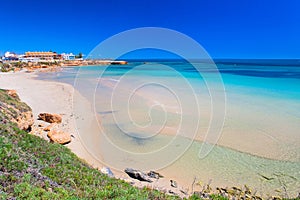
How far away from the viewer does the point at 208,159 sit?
7.49 metres

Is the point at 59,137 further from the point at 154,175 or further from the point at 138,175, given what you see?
the point at 154,175

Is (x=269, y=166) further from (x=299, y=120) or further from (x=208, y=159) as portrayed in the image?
(x=299, y=120)

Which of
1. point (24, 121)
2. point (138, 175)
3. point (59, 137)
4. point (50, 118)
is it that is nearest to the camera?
point (138, 175)

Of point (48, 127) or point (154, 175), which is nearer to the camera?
point (154, 175)

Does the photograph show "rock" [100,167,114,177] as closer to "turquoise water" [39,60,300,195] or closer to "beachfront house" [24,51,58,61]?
"turquoise water" [39,60,300,195]

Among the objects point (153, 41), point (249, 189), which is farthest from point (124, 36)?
point (249, 189)

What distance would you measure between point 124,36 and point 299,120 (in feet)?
40.1

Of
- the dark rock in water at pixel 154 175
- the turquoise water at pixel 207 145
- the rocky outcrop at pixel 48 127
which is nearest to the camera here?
the dark rock in water at pixel 154 175

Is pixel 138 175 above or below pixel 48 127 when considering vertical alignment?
below

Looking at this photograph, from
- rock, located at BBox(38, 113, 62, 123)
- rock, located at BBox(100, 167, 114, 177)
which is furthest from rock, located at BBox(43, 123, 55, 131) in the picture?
rock, located at BBox(100, 167, 114, 177)

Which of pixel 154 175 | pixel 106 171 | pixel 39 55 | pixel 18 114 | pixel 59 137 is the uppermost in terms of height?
pixel 39 55

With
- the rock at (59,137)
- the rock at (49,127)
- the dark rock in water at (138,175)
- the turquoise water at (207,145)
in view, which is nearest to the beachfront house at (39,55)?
the turquoise water at (207,145)

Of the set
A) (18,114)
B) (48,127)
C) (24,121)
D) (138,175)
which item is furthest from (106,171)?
(48,127)

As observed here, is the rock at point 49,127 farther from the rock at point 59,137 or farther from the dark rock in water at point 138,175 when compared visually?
the dark rock in water at point 138,175
